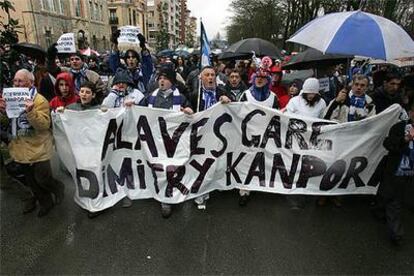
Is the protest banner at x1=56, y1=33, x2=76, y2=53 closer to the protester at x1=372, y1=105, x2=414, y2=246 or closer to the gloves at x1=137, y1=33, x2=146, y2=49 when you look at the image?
the gloves at x1=137, y1=33, x2=146, y2=49

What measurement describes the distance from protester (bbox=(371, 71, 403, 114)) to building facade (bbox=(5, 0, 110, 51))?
23747 mm

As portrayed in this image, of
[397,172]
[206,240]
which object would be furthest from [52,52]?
[397,172]

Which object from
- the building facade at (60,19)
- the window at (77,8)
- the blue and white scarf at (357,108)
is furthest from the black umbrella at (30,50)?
the window at (77,8)

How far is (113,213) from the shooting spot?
12.8 ft

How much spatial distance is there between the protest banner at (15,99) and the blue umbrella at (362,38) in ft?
10.4

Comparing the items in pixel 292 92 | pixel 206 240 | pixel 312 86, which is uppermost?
pixel 312 86

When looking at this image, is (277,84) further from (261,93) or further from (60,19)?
(60,19)

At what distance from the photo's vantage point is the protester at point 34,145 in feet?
11.6

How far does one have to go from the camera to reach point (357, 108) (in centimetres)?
394

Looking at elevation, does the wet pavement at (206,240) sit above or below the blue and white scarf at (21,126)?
below

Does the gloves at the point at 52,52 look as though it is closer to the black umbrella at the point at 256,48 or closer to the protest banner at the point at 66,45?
the protest banner at the point at 66,45

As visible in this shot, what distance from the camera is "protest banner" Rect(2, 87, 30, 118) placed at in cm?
330

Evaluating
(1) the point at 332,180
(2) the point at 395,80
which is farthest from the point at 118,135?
(2) the point at 395,80

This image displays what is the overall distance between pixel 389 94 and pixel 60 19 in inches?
1583
